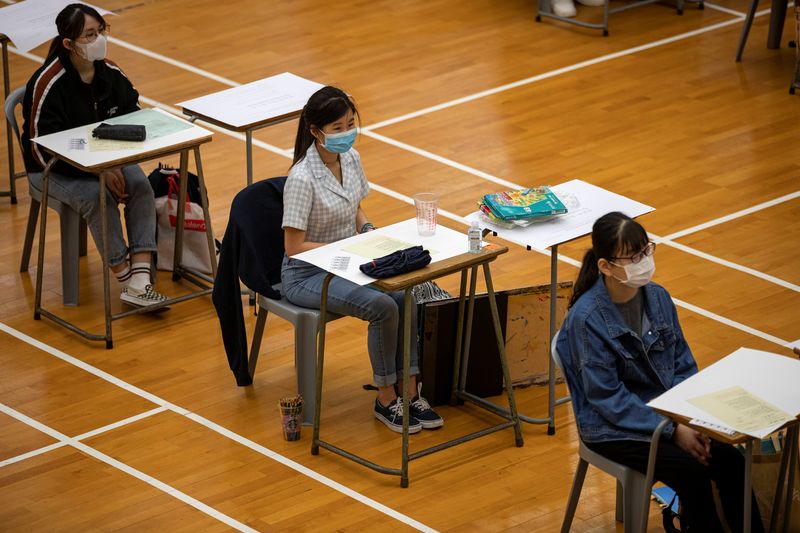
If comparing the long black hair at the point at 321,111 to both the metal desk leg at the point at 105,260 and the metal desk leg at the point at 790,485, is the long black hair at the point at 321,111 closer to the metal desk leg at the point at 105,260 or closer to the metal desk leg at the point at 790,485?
the metal desk leg at the point at 105,260

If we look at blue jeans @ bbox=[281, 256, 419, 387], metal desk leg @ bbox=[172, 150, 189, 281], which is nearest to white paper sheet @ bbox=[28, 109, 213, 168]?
metal desk leg @ bbox=[172, 150, 189, 281]

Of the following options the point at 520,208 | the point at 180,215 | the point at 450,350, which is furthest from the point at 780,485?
the point at 180,215

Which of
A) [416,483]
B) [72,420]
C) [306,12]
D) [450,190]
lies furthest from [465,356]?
[306,12]

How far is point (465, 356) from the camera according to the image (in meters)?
5.75

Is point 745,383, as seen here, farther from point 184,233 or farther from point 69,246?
point 69,246

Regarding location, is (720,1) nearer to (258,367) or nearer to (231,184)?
(231,184)

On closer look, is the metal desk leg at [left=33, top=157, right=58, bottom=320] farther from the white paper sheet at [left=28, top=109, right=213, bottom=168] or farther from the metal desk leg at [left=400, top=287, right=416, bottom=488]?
the metal desk leg at [left=400, top=287, right=416, bottom=488]

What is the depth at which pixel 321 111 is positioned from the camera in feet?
18.0

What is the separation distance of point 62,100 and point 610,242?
3159 millimetres

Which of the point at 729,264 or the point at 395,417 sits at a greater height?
the point at 729,264

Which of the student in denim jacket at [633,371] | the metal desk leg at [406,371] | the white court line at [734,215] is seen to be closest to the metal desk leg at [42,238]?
the metal desk leg at [406,371]

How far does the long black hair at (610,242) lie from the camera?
452cm

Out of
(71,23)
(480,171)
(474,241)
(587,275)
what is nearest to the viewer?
(587,275)

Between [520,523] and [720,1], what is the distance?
7186 mm
